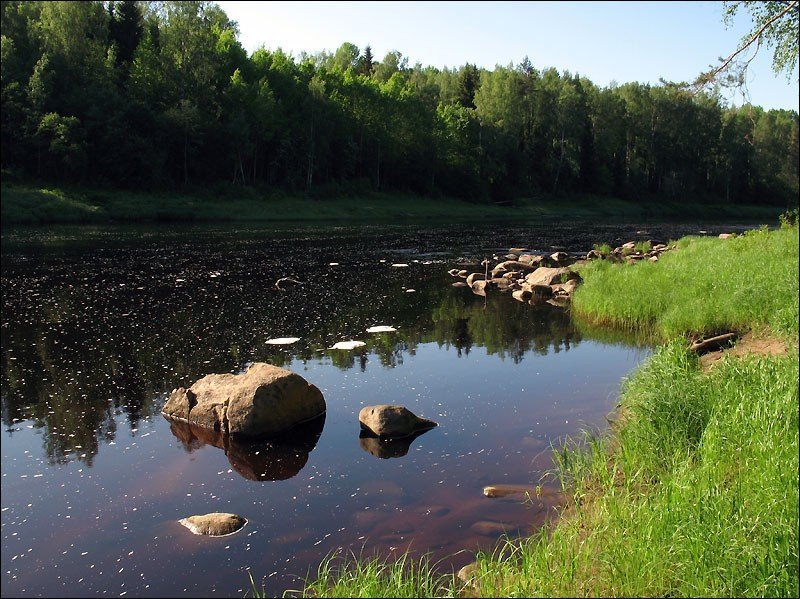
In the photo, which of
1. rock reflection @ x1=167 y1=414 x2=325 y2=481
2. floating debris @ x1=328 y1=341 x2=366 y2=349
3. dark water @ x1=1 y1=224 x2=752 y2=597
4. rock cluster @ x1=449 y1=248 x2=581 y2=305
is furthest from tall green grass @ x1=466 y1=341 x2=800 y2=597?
rock cluster @ x1=449 y1=248 x2=581 y2=305

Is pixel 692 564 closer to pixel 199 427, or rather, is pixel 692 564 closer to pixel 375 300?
pixel 199 427

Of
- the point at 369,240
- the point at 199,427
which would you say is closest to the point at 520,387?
the point at 199,427

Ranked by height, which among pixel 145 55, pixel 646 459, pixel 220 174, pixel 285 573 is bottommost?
pixel 285 573

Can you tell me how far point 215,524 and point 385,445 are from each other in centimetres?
267

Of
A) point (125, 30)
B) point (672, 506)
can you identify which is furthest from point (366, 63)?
point (672, 506)

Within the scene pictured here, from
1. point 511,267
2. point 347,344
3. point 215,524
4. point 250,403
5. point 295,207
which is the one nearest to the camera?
point 215,524

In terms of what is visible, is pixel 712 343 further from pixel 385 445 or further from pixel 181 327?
pixel 181 327

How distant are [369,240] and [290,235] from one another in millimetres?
5399

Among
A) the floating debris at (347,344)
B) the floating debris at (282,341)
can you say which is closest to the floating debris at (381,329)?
the floating debris at (347,344)

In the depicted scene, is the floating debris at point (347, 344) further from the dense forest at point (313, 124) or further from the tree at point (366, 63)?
the tree at point (366, 63)

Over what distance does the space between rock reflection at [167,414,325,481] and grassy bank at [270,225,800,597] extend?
2.26m

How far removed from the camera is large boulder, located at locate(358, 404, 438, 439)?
8578 mm

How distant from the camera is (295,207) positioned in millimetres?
58594

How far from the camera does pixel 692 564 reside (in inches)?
184
